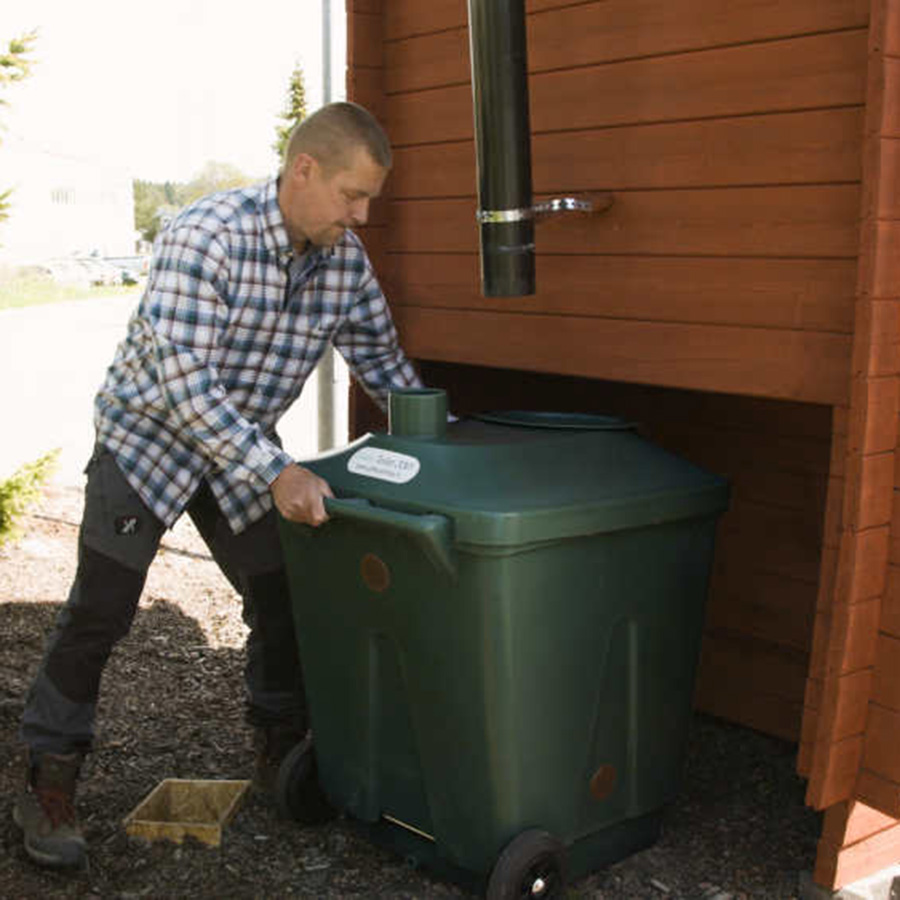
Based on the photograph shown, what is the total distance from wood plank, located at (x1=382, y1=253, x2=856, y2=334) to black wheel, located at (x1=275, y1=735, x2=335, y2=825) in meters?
1.14

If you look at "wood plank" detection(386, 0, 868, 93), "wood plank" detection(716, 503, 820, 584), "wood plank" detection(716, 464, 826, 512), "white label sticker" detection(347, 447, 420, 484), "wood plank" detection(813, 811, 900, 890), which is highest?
"wood plank" detection(386, 0, 868, 93)

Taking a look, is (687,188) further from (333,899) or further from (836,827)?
(333,899)

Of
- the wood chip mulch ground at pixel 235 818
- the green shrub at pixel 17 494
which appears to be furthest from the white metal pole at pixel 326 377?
the green shrub at pixel 17 494

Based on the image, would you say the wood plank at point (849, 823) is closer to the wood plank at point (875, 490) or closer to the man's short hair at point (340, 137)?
the wood plank at point (875, 490)

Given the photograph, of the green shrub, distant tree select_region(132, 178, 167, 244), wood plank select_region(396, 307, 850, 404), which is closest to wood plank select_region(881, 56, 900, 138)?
wood plank select_region(396, 307, 850, 404)

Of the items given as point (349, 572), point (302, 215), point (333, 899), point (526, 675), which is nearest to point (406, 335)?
point (302, 215)

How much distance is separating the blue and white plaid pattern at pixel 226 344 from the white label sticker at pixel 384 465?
5.7 inches

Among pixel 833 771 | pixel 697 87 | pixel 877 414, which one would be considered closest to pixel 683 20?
pixel 697 87

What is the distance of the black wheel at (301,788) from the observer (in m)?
2.81

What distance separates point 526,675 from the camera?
7.61 ft

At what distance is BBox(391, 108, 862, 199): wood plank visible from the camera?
2307mm

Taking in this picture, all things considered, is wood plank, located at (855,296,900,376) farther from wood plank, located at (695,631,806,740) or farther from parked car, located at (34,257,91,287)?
parked car, located at (34,257,91,287)

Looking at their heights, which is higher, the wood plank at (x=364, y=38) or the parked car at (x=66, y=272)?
the wood plank at (x=364, y=38)

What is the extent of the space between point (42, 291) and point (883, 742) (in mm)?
32715
